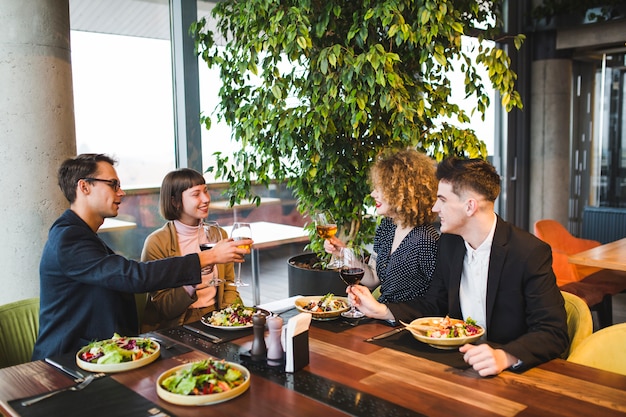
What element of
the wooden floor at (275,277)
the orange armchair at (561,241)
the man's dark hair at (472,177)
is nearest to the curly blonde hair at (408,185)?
the man's dark hair at (472,177)

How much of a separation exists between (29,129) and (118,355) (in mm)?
1745

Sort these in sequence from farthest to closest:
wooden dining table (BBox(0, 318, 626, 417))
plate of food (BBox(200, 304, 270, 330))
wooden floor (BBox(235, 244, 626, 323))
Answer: wooden floor (BBox(235, 244, 626, 323)), plate of food (BBox(200, 304, 270, 330)), wooden dining table (BBox(0, 318, 626, 417))

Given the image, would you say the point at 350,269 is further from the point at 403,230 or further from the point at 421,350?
the point at 403,230

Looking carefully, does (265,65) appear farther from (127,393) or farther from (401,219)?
(127,393)

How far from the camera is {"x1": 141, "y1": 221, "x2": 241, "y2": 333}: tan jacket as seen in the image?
2.92 m

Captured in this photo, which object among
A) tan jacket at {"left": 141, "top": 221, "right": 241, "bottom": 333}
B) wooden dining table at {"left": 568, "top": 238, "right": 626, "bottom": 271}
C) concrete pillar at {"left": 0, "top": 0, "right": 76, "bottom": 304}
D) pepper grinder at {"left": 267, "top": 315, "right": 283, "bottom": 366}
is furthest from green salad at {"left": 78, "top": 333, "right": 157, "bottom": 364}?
wooden dining table at {"left": 568, "top": 238, "right": 626, "bottom": 271}

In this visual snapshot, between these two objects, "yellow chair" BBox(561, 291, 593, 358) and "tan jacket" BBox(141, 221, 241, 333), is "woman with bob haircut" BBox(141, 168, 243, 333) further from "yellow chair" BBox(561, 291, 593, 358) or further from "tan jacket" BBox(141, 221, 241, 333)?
"yellow chair" BBox(561, 291, 593, 358)

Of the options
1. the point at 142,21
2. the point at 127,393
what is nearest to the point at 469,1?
the point at 142,21

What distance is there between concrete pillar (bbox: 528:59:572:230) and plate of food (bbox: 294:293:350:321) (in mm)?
5943

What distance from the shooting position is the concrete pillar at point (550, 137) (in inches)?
304

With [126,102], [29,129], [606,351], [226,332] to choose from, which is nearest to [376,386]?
[226,332]

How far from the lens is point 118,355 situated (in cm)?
201

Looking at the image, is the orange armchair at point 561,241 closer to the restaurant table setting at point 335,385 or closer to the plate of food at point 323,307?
the plate of food at point 323,307

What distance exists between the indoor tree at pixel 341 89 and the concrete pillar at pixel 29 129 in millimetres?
1048
